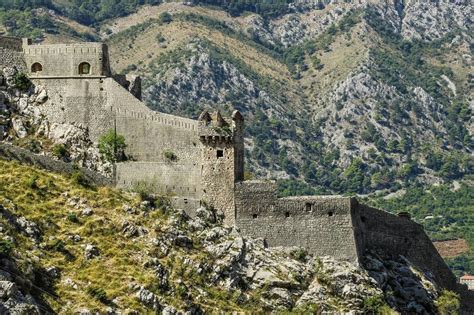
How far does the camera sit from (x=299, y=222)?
428 ft

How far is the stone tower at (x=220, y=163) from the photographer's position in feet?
429

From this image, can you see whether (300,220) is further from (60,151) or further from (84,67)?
(84,67)

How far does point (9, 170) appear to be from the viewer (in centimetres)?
12875

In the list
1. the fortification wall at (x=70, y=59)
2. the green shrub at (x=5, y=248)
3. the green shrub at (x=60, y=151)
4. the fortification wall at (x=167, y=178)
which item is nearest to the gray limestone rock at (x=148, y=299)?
the green shrub at (x=5, y=248)

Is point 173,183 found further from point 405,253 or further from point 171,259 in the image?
point 405,253

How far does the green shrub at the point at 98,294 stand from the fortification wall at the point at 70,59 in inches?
1053

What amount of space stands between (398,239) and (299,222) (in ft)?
40.7

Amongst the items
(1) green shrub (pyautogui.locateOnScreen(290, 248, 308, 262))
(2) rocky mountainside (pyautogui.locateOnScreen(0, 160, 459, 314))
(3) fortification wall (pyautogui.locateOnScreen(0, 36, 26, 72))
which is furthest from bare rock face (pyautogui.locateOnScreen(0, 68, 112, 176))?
(1) green shrub (pyautogui.locateOnScreen(290, 248, 308, 262))


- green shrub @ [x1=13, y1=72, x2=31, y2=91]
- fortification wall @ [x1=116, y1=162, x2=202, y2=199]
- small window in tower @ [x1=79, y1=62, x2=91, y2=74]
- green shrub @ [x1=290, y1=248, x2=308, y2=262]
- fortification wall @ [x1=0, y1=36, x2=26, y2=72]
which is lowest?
green shrub @ [x1=290, y1=248, x2=308, y2=262]

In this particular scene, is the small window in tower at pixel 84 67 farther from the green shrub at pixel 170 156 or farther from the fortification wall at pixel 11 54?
the green shrub at pixel 170 156

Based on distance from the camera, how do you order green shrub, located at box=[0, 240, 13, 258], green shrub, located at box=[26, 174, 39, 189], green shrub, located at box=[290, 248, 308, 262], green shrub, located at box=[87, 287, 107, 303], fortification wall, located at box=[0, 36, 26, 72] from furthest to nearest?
fortification wall, located at box=[0, 36, 26, 72] → green shrub, located at box=[290, 248, 308, 262] → green shrub, located at box=[26, 174, 39, 189] → green shrub, located at box=[87, 287, 107, 303] → green shrub, located at box=[0, 240, 13, 258]

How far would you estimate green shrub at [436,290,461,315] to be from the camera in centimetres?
13488

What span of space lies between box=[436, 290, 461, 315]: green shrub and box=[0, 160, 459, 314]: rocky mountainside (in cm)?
140

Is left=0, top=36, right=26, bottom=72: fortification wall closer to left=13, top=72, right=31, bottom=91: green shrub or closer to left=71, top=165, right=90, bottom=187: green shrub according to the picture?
left=13, top=72, right=31, bottom=91: green shrub
